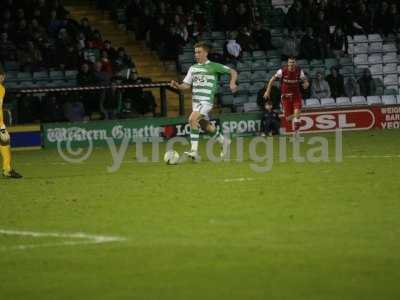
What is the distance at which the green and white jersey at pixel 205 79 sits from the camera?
2128 cm

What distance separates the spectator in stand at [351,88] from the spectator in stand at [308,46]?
1.58 meters

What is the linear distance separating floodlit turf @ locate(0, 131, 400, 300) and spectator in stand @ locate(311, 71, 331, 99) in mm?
12872

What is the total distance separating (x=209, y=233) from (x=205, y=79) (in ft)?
33.7

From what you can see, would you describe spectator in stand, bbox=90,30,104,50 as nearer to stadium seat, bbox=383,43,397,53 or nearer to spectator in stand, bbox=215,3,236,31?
spectator in stand, bbox=215,3,236,31

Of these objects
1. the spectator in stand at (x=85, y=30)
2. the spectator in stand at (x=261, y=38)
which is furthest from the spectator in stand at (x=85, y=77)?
the spectator in stand at (x=261, y=38)

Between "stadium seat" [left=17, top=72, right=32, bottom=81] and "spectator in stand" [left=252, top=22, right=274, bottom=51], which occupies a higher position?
"spectator in stand" [left=252, top=22, right=274, bottom=51]

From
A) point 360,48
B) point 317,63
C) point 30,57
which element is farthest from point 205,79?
point 360,48

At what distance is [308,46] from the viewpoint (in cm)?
3347

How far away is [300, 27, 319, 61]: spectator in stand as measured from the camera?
1314 inches

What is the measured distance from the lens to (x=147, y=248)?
34.4 ft

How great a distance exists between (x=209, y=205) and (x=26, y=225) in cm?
258

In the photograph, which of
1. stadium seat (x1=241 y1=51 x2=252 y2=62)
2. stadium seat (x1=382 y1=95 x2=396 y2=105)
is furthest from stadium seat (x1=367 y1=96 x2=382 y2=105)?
stadium seat (x1=241 y1=51 x2=252 y2=62)

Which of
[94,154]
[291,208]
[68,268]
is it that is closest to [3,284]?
[68,268]

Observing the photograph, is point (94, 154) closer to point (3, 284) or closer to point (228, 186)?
point (228, 186)
